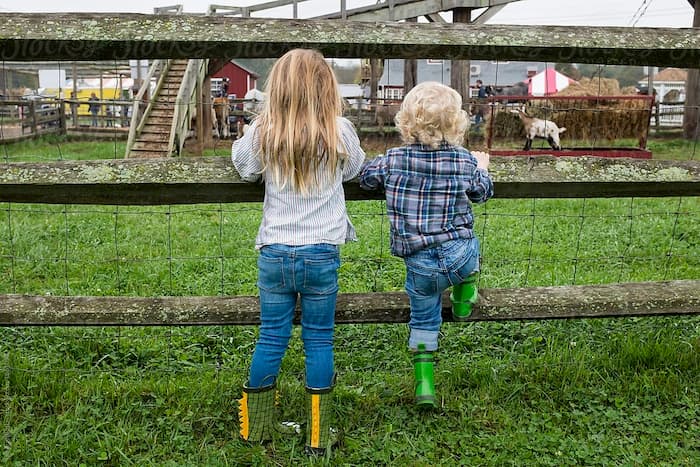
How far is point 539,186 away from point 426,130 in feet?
1.83

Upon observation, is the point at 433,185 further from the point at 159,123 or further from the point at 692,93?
the point at 692,93

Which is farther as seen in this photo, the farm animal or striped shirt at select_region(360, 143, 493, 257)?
the farm animal

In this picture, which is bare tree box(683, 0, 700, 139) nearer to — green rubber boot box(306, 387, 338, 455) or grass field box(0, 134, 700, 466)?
grass field box(0, 134, 700, 466)

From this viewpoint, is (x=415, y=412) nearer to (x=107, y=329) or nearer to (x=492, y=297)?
(x=492, y=297)

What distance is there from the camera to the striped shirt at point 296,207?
105 inches

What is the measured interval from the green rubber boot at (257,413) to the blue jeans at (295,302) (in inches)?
1.4

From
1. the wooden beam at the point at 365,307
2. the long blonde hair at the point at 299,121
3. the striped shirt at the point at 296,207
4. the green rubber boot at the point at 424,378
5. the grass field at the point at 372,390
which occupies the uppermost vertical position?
the long blonde hair at the point at 299,121

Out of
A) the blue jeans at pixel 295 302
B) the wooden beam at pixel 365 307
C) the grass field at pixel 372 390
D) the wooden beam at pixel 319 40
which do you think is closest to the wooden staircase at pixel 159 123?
the grass field at pixel 372 390

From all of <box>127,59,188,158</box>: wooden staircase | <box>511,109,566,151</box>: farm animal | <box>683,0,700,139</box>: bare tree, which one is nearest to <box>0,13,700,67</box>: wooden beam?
<box>127,59,188,158</box>: wooden staircase

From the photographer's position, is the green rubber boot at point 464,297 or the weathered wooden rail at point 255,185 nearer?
the weathered wooden rail at point 255,185

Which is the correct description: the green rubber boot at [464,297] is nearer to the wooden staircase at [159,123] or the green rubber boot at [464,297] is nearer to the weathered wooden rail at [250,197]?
the weathered wooden rail at [250,197]

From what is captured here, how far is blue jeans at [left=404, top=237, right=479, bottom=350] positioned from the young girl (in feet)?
1.02

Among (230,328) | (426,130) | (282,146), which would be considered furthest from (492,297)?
(230,328)

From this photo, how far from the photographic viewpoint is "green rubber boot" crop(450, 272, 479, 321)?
301 centimetres
